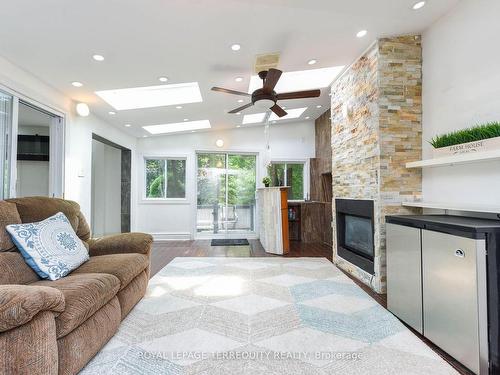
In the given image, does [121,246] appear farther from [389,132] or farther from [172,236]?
[172,236]

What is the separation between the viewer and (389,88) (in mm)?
3018

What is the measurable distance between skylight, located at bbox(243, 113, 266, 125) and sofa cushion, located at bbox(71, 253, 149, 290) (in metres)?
3.86

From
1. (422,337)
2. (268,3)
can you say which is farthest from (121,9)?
(422,337)

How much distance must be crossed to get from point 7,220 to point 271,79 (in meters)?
2.71

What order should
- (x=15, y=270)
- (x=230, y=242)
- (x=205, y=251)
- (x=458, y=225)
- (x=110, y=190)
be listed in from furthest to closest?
(x=110, y=190) → (x=230, y=242) → (x=205, y=251) → (x=15, y=270) → (x=458, y=225)

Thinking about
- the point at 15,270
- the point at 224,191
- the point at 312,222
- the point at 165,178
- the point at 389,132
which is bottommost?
the point at 312,222

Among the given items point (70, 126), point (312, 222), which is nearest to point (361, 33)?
point (70, 126)

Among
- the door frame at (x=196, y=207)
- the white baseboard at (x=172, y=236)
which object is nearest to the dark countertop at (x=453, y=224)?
the door frame at (x=196, y=207)

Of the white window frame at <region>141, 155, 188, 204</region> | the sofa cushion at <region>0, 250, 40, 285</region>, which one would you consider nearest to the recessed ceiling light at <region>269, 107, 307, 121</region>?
the white window frame at <region>141, 155, 188, 204</region>

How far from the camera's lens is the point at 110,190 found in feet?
20.8

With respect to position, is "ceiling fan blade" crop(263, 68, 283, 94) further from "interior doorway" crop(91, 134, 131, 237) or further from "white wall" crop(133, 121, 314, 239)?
"interior doorway" crop(91, 134, 131, 237)

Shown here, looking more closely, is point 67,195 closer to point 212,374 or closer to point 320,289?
point 212,374

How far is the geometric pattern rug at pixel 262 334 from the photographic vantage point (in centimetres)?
170

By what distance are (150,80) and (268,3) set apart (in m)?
1.83
